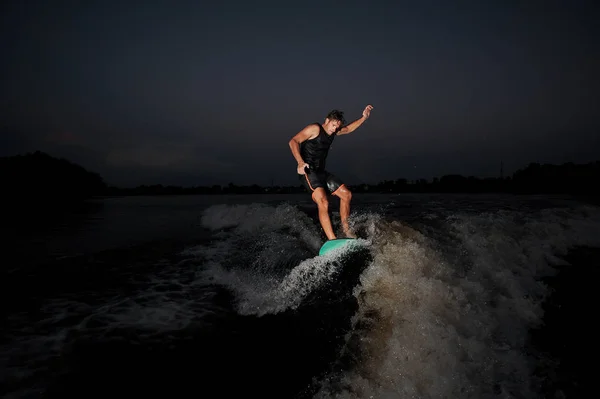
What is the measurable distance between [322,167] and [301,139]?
40.3 inches

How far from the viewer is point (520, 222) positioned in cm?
884

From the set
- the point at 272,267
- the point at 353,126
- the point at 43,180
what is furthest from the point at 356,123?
the point at 43,180

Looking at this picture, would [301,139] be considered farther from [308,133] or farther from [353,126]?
[353,126]

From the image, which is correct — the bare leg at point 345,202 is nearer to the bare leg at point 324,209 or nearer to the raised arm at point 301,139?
the bare leg at point 324,209

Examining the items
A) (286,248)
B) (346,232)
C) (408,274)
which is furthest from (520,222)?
(286,248)

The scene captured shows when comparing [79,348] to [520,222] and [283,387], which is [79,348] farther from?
[520,222]

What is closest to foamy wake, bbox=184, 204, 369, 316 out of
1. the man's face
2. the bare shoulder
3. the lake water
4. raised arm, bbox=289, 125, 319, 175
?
the lake water

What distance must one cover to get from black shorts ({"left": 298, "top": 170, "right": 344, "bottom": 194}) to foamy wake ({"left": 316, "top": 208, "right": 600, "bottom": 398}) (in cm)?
165

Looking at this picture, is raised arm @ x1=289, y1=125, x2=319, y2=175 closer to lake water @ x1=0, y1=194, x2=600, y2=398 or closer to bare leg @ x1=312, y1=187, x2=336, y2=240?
bare leg @ x1=312, y1=187, x2=336, y2=240

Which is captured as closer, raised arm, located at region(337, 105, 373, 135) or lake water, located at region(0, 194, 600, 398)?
lake water, located at region(0, 194, 600, 398)

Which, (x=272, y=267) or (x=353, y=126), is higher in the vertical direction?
(x=353, y=126)

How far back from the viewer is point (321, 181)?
274 inches

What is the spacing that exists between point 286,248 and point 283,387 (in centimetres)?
532

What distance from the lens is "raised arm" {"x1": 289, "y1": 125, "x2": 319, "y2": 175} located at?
19.8ft
